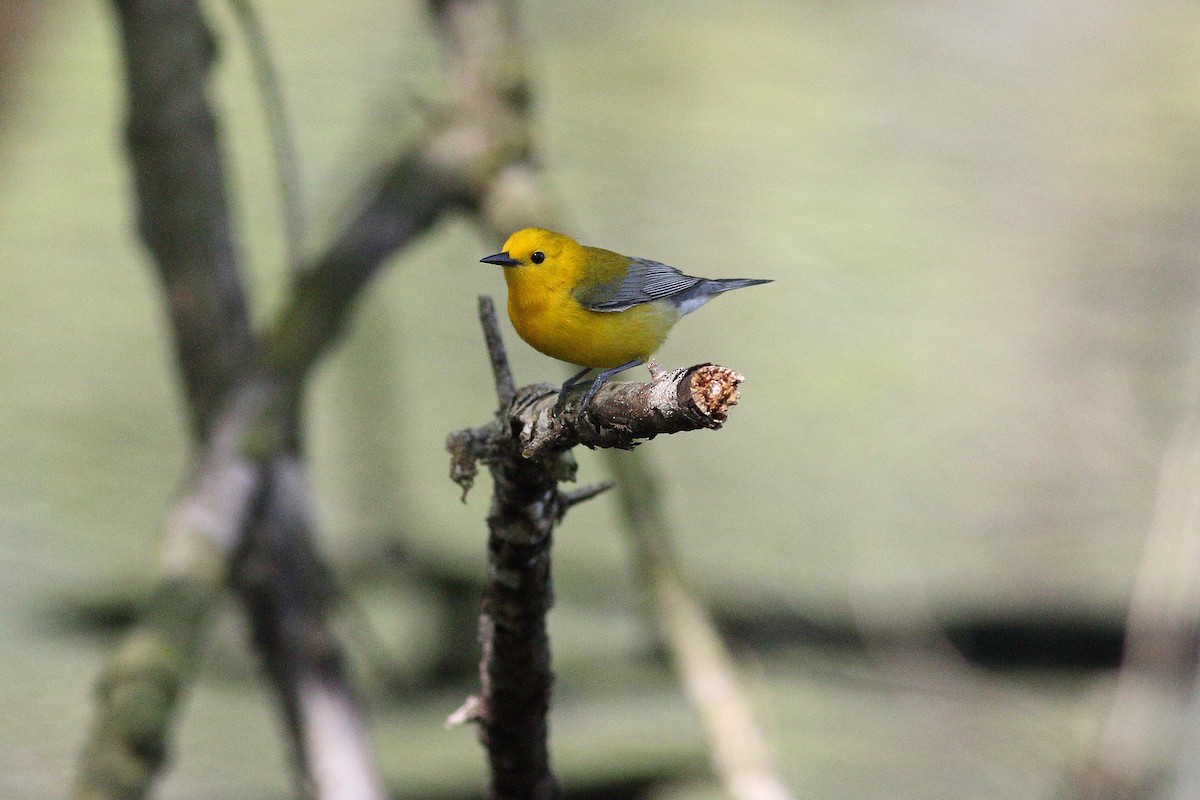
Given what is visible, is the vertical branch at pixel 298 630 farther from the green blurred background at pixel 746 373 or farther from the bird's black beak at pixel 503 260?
the bird's black beak at pixel 503 260

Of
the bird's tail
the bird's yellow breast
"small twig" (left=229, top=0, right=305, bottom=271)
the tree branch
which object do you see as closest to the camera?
the tree branch

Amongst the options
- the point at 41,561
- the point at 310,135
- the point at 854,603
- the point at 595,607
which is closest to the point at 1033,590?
the point at 854,603

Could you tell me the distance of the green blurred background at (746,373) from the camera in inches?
179

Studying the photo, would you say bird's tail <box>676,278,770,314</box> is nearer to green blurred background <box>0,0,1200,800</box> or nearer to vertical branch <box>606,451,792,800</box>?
vertical branch <box>606,451,792,800</box>

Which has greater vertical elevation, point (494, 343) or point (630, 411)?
point (494, 343)

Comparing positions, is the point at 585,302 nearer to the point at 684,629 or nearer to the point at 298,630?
the point at 684,629

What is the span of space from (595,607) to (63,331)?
2.40m

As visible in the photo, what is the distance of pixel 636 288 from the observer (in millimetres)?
2252

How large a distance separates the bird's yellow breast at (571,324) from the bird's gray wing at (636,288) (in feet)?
0.05

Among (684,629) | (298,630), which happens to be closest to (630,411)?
(684,629)

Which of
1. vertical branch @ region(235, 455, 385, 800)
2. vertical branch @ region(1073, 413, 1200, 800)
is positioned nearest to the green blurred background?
vertical branch @ region(1073, 413, 1200, 800)

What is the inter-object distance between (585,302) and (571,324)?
7cm

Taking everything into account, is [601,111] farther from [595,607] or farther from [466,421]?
[595,607]

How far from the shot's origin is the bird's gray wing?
2174 millimetres
